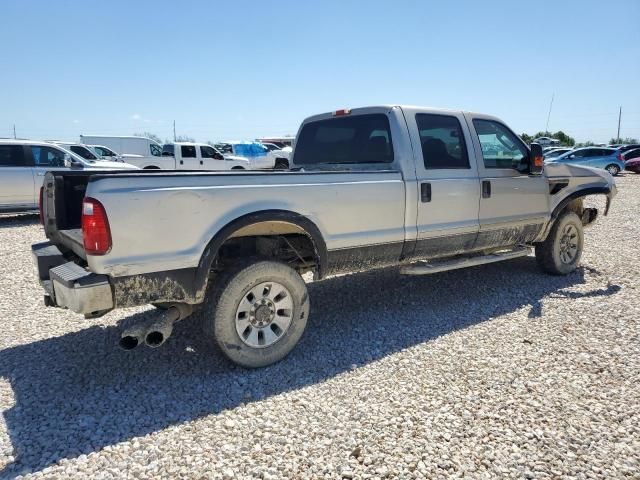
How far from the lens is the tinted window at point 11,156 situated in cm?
1026

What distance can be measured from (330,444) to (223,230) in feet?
5.11

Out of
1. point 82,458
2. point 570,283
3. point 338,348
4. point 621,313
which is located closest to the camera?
point 82,458

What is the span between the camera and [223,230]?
3.27 meters

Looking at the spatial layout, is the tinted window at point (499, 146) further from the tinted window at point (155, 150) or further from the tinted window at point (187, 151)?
the tinted window at point (155, 150)

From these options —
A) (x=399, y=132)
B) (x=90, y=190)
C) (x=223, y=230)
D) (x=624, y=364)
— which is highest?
(x=399, y=132)

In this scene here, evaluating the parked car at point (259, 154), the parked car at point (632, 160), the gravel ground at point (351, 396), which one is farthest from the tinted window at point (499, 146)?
the parked car at point (632, 160)

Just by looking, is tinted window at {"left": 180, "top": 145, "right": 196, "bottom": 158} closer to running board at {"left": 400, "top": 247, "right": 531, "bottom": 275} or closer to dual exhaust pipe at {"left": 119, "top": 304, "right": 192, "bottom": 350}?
running board at {"left": 400, "top": 247, "right": 531, "bottom": 275}

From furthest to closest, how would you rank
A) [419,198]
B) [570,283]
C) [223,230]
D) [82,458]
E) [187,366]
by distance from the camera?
[570,283] → [419,198] → [187,366] → [223,230] → [82,458]

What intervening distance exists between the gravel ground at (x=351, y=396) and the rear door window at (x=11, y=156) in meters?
6.67

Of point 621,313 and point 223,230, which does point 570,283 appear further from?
point 223,230

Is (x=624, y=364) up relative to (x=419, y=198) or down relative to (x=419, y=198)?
down

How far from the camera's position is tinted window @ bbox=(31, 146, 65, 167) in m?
10.6

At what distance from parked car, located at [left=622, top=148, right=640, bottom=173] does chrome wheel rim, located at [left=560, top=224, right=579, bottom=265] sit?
27.1 m

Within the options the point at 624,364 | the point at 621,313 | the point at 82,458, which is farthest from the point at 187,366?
the point at 621,313
